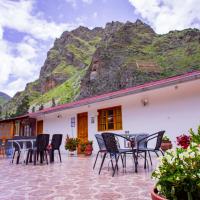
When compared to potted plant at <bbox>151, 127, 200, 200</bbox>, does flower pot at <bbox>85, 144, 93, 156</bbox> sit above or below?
below

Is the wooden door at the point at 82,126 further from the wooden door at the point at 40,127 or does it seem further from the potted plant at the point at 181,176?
the potted plant at the point at 181,176

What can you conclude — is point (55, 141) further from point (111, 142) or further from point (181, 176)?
point (181, 176)

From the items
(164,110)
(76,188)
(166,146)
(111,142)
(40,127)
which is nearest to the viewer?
(76,188)

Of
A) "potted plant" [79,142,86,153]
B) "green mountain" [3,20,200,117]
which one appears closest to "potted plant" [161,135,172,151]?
"potted plant" [79,142,86,153]

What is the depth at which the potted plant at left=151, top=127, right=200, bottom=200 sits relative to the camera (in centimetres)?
150

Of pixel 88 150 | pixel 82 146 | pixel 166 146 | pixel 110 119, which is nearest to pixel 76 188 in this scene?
pixel 166 146

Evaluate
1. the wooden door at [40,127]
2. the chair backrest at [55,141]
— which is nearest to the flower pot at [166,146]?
the chair backrest at [55,141]

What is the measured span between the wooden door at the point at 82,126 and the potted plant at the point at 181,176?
34.5 ft

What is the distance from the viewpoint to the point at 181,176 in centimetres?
150

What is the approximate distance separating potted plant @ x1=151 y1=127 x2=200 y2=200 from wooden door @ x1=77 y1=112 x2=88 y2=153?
1052 centimetres

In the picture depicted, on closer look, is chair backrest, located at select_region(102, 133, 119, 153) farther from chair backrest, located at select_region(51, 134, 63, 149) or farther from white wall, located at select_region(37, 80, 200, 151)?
white wall, located at select_region(37, 80, 200, 151)

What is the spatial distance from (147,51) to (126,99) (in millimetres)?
27781

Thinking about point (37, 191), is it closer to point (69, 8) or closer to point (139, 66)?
point (69, 8)

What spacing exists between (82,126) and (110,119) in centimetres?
206
